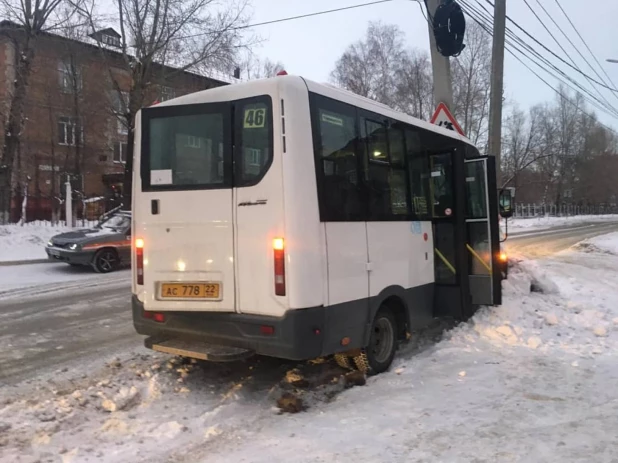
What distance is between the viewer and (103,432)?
4.10 m

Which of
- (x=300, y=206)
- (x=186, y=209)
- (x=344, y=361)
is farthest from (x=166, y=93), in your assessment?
(x=300, y=206)

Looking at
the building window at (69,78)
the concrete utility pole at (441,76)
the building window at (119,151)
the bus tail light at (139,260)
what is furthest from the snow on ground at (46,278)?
the building window at (119,151)

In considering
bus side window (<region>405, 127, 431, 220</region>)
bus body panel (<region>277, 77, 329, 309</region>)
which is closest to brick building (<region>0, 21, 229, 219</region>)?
bus side window (<region>405, 127, 431, 220</region>)

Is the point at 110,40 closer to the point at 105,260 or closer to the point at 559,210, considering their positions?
the point at 105,260

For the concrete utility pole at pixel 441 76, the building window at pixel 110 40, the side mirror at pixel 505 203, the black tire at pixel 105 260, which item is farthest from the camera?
the building window at pixel 110 40

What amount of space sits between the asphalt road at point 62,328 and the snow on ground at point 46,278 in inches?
2.1

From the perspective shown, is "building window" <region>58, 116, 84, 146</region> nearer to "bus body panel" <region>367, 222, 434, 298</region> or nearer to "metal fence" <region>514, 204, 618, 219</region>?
"bus body panel" <region>367, 222, 434, 298</region>

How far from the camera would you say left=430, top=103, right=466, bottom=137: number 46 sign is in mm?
9570

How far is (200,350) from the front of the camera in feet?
16.1

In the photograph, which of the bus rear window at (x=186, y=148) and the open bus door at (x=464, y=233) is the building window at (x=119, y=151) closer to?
the open bus door at (x=464, y=233)

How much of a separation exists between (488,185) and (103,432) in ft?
17.9

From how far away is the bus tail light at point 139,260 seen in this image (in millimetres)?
5301

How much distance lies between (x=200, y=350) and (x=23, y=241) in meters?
15.8

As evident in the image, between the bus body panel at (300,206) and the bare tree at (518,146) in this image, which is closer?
Result: the bus body panel at (300,206)
